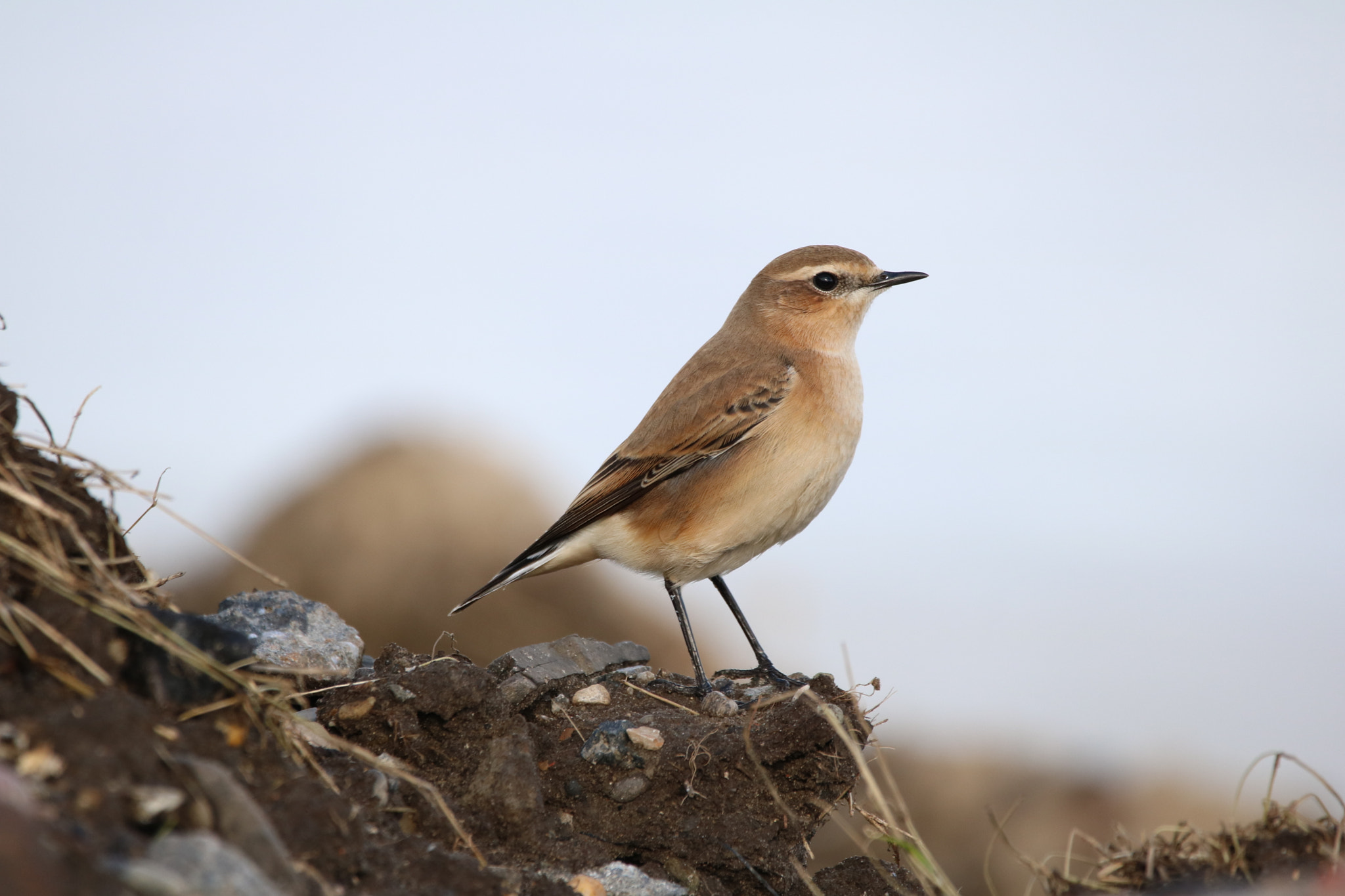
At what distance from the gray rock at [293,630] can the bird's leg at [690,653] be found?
1.98 metres

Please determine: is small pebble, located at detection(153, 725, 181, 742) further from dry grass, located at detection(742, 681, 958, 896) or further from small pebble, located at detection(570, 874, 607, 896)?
dry grass, located at detection(742, 681, 958, 896)

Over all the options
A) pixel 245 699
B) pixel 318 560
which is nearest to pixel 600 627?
pixel 318 560

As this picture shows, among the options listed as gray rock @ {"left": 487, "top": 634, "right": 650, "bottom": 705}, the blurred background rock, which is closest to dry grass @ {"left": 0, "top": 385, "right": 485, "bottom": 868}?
gray rock @ {"left": 487, "top": 634, "right": 650, "bottom": 705}

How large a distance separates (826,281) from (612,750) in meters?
4.49

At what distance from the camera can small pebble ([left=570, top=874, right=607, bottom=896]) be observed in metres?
4.14

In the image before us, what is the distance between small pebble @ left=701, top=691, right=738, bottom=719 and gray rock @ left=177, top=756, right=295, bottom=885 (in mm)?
3653

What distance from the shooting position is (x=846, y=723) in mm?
5680

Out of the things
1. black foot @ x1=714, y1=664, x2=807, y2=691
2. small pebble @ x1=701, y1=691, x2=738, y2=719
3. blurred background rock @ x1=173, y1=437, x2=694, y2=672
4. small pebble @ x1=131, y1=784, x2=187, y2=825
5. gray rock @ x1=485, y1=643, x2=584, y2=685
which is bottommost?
blurred background rock @ x1=173, y1=437, x2=694, y2=672

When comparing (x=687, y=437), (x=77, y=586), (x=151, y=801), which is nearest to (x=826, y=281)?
(x=687, y=437)

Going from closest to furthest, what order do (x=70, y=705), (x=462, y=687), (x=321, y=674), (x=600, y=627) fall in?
(x=70, y=705)
(x=321, y=674)
(x=462, y=687)
(x=600, y=627)

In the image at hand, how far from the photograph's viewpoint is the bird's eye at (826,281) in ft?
27.6

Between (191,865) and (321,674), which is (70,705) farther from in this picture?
(321,674)

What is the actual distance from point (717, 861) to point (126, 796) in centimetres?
291

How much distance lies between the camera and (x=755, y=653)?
7.74m
